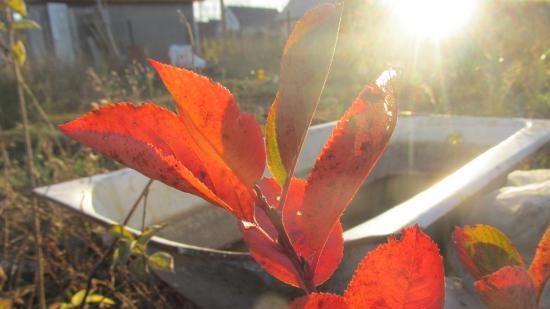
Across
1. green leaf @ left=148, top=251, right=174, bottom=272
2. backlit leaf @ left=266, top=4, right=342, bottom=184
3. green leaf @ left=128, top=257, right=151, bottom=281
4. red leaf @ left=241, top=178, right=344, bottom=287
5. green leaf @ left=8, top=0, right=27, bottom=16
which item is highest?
backlit leaf @ left=266, top=4, right=342, bottom=184

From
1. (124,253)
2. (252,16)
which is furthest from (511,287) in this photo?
(252,16)

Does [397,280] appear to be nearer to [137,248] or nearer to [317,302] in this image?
[317,302]

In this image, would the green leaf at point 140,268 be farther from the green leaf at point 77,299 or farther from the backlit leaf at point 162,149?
the backlit leaf at point 162,149

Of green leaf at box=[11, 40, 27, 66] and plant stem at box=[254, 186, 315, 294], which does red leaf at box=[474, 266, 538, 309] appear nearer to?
plant stem at box=[254, 186, 315, 294]

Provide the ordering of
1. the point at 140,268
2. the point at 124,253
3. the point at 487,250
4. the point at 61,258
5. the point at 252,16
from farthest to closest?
the point at 252,16
the point at 61,258
the point at 140,268
the point at 124,253
the point at 487,250

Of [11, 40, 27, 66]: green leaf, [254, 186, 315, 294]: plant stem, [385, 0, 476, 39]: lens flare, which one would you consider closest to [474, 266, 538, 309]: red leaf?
[254, 186, 315, 294]: plant stem

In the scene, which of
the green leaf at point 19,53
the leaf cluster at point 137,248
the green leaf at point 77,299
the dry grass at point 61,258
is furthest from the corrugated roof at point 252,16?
the leaf cluster at point 137,248

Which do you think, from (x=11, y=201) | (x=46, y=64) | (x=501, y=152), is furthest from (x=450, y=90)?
(x=46, y=64)

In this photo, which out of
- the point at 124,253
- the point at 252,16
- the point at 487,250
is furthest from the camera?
the point at 252,16
